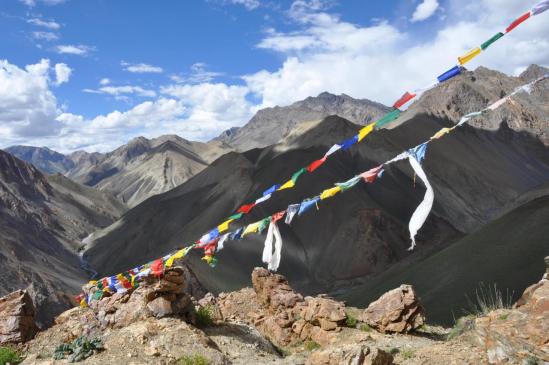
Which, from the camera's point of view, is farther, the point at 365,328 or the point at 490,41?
the point at 365,328

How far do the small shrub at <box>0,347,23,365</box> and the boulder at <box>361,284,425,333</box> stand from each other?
922 centimetres

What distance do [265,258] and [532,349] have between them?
6.30 metres

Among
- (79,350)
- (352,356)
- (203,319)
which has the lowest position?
(352,356)

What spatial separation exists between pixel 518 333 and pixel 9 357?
10732mm

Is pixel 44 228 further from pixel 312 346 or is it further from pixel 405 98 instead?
pixel 405 98

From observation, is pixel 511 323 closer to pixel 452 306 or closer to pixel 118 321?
pixel 118 321

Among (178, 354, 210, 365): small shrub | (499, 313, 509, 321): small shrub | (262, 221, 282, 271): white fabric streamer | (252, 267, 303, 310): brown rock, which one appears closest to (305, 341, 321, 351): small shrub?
(252, 267, 303, 310): brown rock

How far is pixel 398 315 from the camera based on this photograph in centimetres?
1451

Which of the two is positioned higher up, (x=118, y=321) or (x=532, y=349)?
(x=118, y=321)

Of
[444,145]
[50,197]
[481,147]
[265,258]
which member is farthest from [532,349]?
[50,197]

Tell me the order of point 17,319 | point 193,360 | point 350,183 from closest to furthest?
point 193,360 → point 350,183 → point 17,319

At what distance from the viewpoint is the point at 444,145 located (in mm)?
99125

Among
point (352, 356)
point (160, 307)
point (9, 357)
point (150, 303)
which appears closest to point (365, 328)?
point (160, 307)

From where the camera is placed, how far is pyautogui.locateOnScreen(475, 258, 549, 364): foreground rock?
7.82 m
